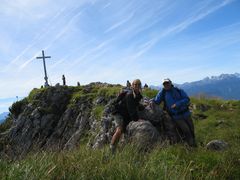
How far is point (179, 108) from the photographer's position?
12.6 m

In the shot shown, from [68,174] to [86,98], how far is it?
84.6 feet

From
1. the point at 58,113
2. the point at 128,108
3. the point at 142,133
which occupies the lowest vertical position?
the point at 142,133

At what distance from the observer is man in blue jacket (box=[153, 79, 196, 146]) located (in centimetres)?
1255

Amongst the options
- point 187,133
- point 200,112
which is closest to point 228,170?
point 187,133

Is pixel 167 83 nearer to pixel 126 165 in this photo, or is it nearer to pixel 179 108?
pixel 179 108

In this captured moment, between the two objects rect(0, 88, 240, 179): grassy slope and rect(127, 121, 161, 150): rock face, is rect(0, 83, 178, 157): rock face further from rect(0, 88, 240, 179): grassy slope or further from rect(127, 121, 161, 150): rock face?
rect(0, 88, 240, 179): grassy slope

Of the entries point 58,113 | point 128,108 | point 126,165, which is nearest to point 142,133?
point 128,108

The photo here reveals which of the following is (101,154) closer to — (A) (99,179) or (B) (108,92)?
(A) (99,179)

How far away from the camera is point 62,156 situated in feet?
25.0

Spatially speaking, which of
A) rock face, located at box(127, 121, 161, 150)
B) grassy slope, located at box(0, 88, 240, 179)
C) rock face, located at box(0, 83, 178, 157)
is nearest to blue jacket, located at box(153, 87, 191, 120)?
rock face, located at box(127, 121, 161, 150)

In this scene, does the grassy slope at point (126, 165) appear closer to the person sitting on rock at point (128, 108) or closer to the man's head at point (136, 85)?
the person sitting on rock at point (128, 108)

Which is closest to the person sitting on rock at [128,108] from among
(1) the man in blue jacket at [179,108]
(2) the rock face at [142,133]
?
(2) the rock face at [142,133]

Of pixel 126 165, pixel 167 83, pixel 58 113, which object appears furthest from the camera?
pixel 58 113

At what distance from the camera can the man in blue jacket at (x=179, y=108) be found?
12555mm
